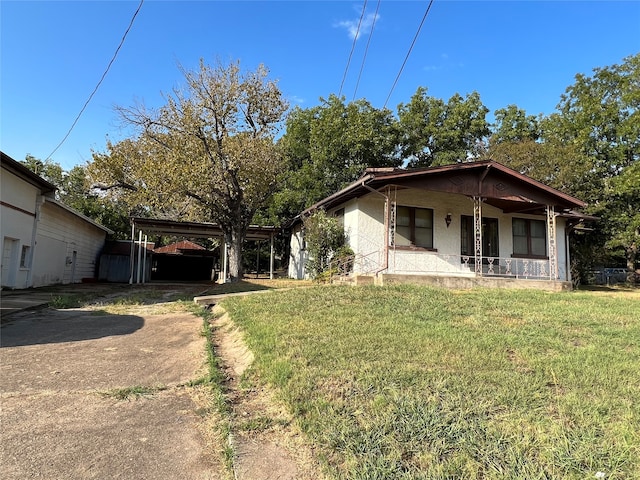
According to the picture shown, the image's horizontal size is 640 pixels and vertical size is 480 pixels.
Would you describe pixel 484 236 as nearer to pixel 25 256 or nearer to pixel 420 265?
pixel 420 265

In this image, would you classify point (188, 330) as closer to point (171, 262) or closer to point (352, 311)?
point (352, 311)

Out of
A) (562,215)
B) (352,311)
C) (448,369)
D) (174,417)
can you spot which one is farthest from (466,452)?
(562,215)

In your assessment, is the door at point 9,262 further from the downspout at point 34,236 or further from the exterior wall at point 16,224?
the downspout at point 34,236

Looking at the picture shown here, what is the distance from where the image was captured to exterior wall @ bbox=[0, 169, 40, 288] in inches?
504

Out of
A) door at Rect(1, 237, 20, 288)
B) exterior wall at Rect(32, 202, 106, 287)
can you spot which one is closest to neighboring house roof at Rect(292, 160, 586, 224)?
door at Rect(1, 237, 20, 288)

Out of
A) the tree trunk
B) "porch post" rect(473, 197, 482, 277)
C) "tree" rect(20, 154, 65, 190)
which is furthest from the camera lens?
"tree" rect(20, 154, 65, 190)

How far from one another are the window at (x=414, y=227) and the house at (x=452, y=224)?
0.03 metres

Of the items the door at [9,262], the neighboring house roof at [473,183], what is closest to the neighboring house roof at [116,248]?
the door at [9,262]

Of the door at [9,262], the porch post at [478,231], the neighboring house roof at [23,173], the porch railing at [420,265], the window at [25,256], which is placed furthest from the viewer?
the window at [25,256]

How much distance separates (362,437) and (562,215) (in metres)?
16.0

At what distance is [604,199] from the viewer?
2269cm

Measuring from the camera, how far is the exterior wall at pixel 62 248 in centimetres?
1611

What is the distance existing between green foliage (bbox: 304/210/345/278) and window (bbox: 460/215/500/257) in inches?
173

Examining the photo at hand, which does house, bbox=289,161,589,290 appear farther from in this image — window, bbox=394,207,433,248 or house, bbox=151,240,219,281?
house, bbox=151,240,219,281
